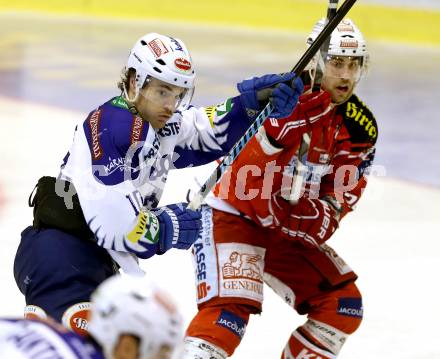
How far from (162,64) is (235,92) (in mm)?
4705

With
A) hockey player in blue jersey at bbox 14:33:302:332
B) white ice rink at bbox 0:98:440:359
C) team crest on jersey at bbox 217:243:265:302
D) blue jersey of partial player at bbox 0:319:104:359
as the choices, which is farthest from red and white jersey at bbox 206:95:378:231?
blue jersey of partial player at bbox 0:319:104:359

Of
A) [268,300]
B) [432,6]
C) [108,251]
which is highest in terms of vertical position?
[432,6]

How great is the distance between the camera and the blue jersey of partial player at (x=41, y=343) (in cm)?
228

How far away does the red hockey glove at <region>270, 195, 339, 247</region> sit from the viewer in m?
→ 3.94

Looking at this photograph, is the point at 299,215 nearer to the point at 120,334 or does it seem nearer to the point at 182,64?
the point at 182,64

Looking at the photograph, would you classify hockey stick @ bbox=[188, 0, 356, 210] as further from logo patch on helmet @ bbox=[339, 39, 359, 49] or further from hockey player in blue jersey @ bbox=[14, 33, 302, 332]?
logo patch on helmet @ bbox=[339, 39, 359, 49]

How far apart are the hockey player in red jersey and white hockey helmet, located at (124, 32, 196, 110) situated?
45 cm

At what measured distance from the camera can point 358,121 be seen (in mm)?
4043

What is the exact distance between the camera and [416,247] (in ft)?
18.5

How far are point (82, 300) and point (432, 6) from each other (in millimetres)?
7056

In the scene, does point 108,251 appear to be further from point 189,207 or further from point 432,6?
point 432,6

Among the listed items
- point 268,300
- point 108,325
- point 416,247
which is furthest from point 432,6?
point 108,325

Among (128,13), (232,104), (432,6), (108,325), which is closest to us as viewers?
(108,325)

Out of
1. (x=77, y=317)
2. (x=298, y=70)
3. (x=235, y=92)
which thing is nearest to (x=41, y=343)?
(x=77, y=317)
